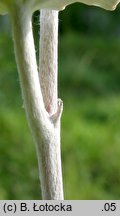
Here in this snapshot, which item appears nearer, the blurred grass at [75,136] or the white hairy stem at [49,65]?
the white hairy stem at [49,65]

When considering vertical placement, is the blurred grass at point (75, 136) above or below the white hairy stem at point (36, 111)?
below

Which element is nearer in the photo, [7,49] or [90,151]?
[7,49]

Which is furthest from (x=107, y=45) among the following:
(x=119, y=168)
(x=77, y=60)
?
(x=119, y=168)

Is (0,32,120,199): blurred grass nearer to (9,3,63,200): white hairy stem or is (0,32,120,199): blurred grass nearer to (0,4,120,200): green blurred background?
(0,4,120,200): green blurred background

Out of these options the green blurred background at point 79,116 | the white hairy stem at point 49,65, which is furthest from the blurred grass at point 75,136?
the white hairy stem at point 49,65

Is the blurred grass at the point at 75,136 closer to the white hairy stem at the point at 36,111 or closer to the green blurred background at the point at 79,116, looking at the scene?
the green blurred background at the point at 79,116

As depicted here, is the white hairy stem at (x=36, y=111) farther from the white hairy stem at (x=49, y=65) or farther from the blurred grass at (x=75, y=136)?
the blurred grass at (x=75, y=136)

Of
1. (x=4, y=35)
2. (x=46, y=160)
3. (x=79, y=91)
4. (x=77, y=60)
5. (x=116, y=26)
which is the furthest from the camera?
(x=116, y=26)

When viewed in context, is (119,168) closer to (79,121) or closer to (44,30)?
(79,121)
